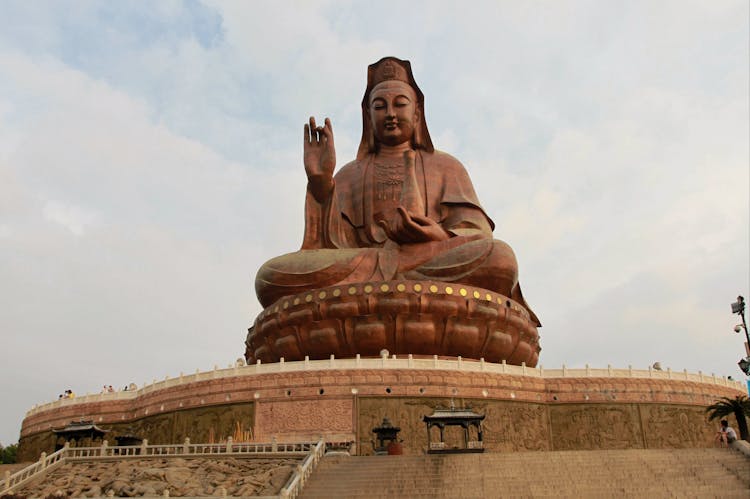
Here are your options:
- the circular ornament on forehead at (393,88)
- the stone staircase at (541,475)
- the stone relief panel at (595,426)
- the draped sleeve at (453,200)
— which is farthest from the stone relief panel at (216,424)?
the circular ornament on forehead at (393,88)

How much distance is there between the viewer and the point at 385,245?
70.3 ft

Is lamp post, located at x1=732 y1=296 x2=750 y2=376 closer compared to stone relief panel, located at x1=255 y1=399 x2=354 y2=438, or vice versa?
lamp post, located at x1=732 y1=296 x2=750 y2=376

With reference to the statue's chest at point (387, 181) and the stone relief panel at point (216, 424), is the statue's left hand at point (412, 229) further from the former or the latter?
the stone relief panel at point (216, 424)

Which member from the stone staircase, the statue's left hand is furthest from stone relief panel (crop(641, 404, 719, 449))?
the statue's left hand

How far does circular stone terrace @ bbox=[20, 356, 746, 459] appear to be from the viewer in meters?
16.9

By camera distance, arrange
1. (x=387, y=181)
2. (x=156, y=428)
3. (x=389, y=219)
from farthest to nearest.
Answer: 1. (x=387, y=181)
2. (x=389, y=219)
3. (x=156, y=428)

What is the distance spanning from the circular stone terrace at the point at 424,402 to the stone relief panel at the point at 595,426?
24mm

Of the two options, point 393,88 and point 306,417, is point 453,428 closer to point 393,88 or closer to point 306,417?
point 306,417

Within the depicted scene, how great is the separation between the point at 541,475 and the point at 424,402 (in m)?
5.54

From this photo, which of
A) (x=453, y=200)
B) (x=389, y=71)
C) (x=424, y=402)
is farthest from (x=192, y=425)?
(x=389, y=71)

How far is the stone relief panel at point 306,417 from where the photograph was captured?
16.7 meters

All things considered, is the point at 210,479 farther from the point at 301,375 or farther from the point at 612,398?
the point at 612,398

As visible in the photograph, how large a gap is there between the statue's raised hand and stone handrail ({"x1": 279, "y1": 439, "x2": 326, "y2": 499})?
10.3 metres

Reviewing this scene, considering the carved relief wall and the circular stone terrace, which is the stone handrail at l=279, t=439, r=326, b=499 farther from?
the carved relief wall
